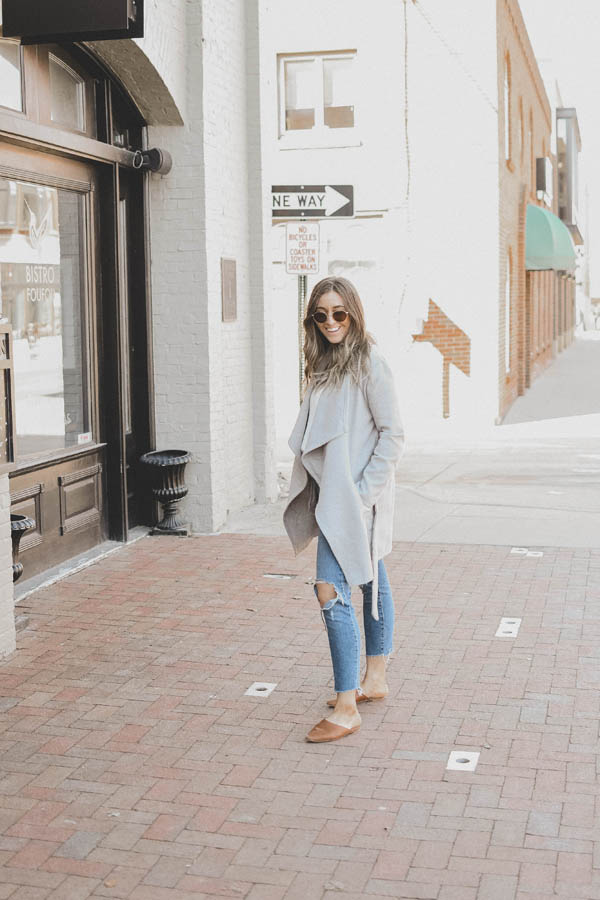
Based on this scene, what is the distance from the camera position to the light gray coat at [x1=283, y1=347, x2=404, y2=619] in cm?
496

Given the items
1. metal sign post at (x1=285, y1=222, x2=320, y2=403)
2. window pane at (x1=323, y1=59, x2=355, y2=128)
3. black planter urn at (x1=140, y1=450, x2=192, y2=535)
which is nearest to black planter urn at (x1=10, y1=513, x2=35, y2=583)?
black planter urn at (x1=140, y1=450, x2=192, y2=535)

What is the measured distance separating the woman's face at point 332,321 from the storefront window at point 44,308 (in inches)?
118

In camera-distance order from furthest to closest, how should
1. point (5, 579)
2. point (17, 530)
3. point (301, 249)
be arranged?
point (301, 249), point (17, 530), point (5, 579)

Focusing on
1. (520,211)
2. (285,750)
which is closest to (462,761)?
(285,750)

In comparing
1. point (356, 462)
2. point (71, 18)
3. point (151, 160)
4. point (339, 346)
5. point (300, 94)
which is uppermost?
point (300, 94)

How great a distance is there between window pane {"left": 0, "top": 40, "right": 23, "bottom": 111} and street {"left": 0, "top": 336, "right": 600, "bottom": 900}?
2965 millimetres

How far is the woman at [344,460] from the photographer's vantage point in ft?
16.3

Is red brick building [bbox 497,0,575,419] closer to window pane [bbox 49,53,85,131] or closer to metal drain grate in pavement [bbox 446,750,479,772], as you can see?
window pane [bbox 49,53,85,131]

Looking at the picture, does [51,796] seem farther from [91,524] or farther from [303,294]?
[303,294]

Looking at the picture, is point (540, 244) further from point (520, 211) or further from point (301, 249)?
point (301, 249)

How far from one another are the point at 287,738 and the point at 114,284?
455 cm

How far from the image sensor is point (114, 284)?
8.74 meters

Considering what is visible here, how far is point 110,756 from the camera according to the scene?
488 centimetres

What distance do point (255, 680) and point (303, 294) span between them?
561 centimetres
